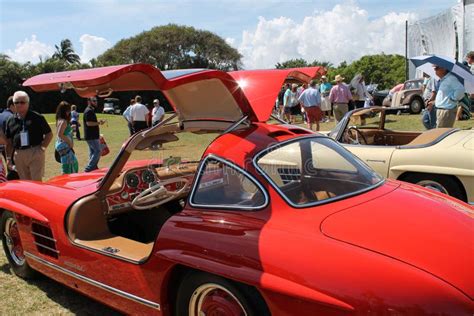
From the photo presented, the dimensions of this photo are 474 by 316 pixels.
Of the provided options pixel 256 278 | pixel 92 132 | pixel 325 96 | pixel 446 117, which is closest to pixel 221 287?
pixel 256 278

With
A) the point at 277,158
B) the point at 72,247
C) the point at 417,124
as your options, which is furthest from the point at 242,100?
the point at 417,124

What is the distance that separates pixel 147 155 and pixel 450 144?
3433 millimetres

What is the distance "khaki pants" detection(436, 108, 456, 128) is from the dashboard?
4.67 meters

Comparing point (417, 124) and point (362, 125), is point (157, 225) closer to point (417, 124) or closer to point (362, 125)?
point (362, 125)

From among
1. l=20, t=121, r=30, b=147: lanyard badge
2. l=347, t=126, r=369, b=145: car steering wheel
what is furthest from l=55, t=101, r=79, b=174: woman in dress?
l=347, t=126, r=369, b=145: car steering wheel

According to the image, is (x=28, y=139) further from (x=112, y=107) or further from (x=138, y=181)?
(x=112, y=107)

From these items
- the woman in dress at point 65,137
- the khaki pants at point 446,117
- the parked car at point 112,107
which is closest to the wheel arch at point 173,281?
the woman in dress at point 65,137

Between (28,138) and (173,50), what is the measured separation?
59.2 meters

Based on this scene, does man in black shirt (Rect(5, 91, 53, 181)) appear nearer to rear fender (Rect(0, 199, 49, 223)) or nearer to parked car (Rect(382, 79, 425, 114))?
rear fender (Rect(0, 199, 49, 223))

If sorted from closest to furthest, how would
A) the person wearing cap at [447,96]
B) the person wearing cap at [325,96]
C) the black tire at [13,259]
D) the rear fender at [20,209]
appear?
the rear fender at [20,209] → the black tire at [13,259] → the person wearing cap at [447,96] → the person wearing cap at [325,96]

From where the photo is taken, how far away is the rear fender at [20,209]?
363cm

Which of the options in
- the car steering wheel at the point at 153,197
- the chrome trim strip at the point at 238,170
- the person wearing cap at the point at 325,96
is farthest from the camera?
the person wearing cap at the point at 325,96

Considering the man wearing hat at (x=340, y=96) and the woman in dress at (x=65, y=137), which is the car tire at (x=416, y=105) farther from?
the woman in dress at (x=65, y=137)

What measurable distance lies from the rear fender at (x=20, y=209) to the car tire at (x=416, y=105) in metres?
16.2
